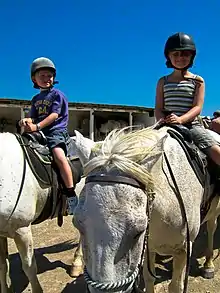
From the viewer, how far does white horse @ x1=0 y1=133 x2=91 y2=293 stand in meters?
3.10

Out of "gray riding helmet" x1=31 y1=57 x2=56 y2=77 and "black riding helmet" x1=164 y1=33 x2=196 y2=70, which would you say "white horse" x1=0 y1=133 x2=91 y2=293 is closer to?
"gray riding helmet" x1=31 y1=57 x2=56 y2=77

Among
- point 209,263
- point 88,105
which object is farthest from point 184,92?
point 88,105

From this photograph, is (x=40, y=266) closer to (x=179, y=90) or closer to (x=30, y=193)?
(x=30, y=193)

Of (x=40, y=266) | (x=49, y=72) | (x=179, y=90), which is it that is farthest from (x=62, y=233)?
(x=179, y=90)

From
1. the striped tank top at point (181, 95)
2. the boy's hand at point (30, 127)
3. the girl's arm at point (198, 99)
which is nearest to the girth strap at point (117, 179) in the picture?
the girl's arm at point (198, 99)

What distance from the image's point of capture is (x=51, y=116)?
Answer: 3611mm

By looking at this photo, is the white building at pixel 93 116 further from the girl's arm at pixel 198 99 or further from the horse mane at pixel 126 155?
the horse mane at pixel 126 155

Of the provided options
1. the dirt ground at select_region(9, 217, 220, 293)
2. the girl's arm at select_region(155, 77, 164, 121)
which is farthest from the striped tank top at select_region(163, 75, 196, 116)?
the dirt ground at select_region(9, 217, 220, 293)

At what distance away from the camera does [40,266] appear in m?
4.60

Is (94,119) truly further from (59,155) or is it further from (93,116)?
(59,155)

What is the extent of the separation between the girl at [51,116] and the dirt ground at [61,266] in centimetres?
107

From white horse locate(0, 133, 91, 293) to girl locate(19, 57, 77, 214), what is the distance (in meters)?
0.27

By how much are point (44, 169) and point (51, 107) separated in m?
0.78

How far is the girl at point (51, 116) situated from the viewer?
3490mm
